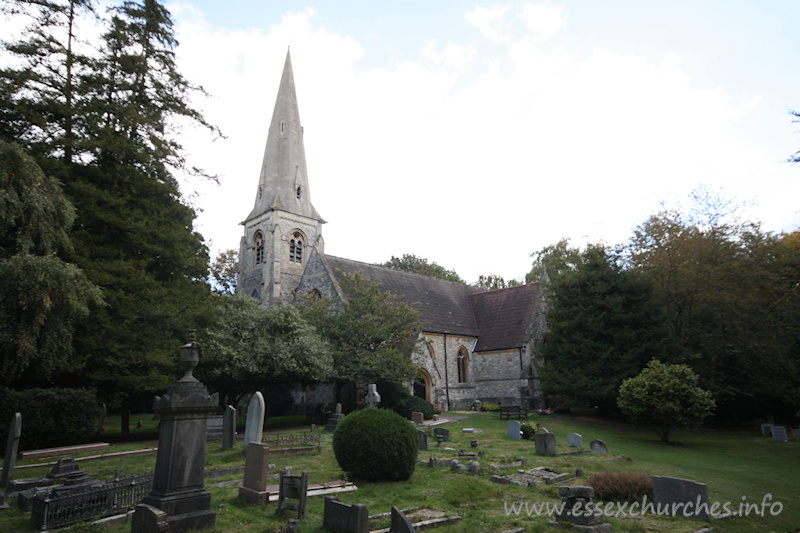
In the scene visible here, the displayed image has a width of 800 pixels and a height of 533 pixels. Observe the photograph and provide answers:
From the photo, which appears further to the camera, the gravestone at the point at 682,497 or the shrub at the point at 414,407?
the shrub at the point at 414,407

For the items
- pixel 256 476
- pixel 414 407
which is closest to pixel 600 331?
pixel 414 407

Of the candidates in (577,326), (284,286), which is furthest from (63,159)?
(577,326)

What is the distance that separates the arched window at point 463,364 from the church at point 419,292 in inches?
2.6

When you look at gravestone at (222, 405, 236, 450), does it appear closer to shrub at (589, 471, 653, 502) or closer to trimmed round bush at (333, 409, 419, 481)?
trimmed round bush at (333, 409, 419, 481)

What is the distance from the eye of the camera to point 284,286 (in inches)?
1403

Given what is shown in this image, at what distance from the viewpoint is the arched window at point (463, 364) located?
31.1 metres

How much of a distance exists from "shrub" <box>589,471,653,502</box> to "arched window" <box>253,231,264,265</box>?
32630mm

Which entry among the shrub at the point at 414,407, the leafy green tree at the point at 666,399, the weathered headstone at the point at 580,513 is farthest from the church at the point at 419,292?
the weathered headstone at the point at 580,513

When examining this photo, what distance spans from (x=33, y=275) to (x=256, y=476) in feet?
27.6

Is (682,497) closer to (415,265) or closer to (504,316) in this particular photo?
(504,316)

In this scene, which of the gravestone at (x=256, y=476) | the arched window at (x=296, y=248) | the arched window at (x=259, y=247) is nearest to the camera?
the gravestone at (x=256, y=476)

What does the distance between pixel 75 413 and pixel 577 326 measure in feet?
72.9

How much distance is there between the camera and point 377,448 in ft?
31.6

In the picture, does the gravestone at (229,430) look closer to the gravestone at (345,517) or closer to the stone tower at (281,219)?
the gravestone at (345,517)
